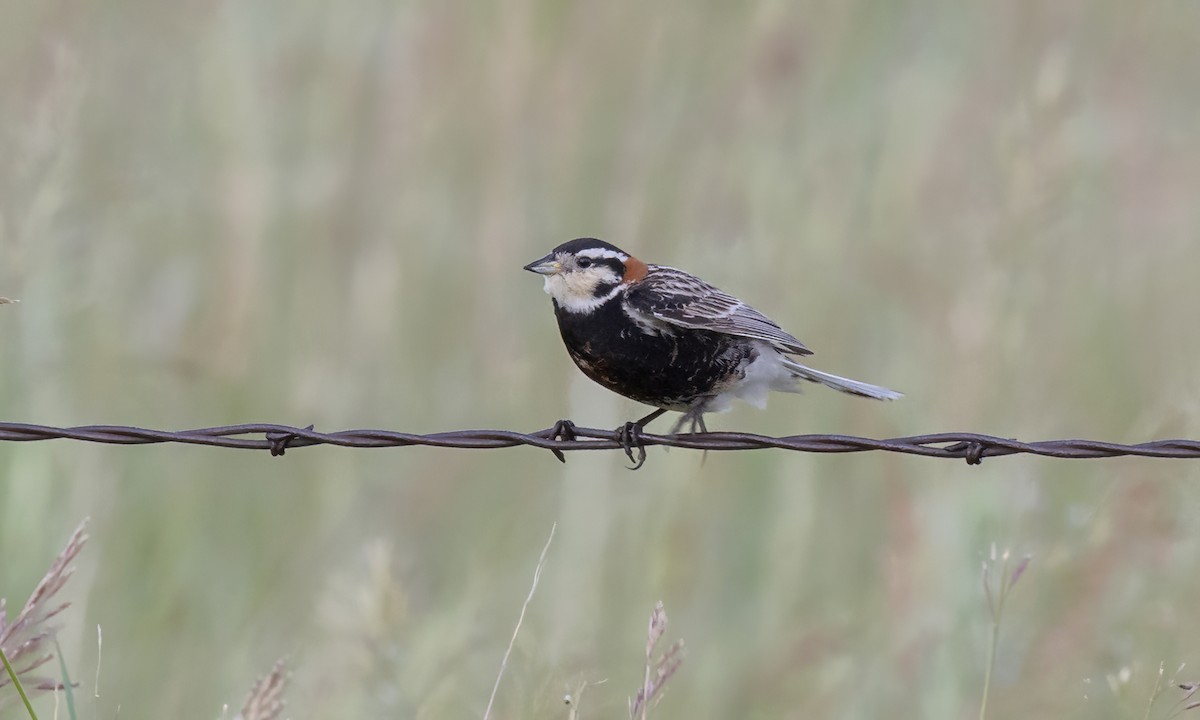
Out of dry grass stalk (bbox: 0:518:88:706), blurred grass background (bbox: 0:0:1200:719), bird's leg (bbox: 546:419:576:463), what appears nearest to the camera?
dry grass stalk (bbox: 0:518:88:706)

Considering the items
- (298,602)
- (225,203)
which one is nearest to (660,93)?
(225,203)

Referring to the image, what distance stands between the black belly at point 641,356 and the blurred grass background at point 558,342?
2.59 ft

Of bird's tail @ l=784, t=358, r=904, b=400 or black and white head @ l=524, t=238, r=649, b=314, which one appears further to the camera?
bird's tail @ l=784, t=358, r=904, b=400

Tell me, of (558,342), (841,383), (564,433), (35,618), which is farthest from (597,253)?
(35,618)

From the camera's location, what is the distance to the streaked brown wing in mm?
4543

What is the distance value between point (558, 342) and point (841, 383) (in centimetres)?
166

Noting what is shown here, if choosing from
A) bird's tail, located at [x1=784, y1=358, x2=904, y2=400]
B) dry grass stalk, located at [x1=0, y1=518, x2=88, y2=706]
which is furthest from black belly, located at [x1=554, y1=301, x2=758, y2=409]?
dry grass stalk, located at [x1=0, y1=518, x2=88, y2=706]

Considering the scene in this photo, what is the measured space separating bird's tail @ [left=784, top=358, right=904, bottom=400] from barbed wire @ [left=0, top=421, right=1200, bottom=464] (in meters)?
0.86

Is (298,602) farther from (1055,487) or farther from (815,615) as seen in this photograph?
(1055,487)

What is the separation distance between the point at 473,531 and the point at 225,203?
1.78 metres

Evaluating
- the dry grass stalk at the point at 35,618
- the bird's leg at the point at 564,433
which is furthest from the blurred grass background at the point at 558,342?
the dry grass stalk at the point at 35,618

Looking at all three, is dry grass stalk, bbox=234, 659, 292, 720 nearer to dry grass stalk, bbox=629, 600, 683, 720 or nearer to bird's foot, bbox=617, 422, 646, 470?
dry grass stalk, bbox=629, 600, 683, 720

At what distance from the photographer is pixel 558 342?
20.3 feet

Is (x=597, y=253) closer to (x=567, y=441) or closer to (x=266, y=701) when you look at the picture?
(x=567, y=441)
